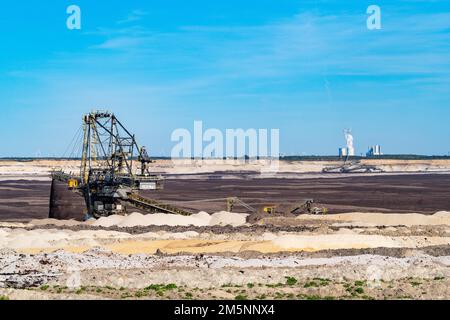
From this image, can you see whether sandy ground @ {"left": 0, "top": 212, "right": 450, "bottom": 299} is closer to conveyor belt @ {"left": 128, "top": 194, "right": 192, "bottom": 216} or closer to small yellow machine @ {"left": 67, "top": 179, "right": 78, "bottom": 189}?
conveyor belt @ {"left": 128, "top": 194, "right": 192, "bottom": 216}

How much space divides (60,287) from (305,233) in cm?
2578

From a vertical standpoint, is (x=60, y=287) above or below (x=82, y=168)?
below

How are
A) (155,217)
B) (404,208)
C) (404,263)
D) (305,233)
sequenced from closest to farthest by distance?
(404,263)
(305,233)
(155,217)
(404,208)

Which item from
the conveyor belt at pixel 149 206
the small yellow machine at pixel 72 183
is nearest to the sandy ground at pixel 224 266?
the conveyor belt at pixel 149 206

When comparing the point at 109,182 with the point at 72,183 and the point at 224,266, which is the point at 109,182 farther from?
the point at 224,266

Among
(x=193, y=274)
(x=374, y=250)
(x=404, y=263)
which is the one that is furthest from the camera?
(x=374, y=250)

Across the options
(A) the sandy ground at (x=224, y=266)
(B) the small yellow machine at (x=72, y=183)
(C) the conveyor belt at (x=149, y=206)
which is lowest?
(A) the sandy ground at (x=224, y=266)

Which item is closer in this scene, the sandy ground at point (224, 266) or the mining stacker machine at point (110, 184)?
the sandy ground at point (224, 266)

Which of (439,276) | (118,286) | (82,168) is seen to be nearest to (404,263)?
(439,276)

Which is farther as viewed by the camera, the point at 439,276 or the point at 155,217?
A: the point at 155,217

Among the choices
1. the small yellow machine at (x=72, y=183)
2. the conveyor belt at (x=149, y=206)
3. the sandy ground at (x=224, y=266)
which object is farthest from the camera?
the small yellow machine at (x=72, y=183)

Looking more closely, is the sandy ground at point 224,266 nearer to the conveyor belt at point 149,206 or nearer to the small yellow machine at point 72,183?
the conveyor belt at point 149,206

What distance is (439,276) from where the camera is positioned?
30.7 meters

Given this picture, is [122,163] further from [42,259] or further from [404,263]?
[404,263]
